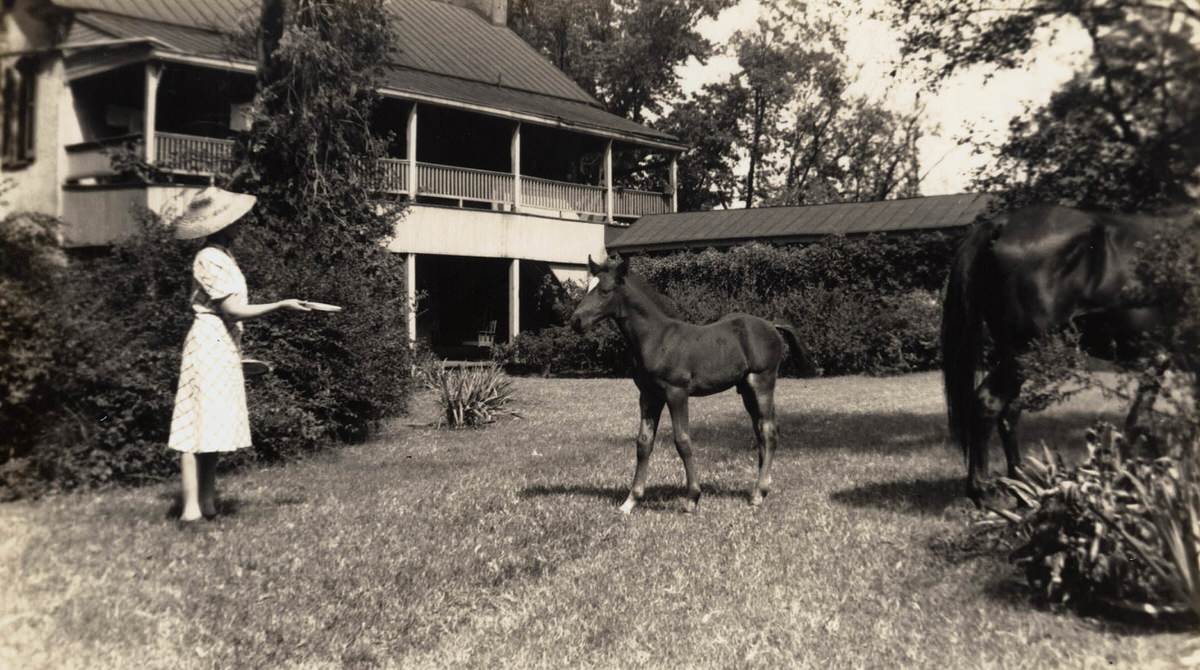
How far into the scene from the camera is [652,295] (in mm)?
7141

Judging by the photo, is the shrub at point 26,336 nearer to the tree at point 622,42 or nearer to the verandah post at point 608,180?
the verandah post at point 608,180

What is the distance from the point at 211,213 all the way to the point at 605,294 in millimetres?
2795

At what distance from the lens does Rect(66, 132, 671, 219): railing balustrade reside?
17969 millimetres

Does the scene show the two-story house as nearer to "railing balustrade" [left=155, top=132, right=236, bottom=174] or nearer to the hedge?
"railing balustrade" [left=155, top=132, right=236, bottom=174]

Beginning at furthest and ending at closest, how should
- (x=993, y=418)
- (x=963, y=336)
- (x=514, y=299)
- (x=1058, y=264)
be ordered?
(x=514, y=299)
(x=963, y=336)
(x=993, y=418)
(x=1058, y=264)

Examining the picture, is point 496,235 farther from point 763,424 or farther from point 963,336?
point 963,336

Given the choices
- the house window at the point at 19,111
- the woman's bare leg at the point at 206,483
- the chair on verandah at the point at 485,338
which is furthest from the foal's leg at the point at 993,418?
the chair on verandah at the point at 485,338

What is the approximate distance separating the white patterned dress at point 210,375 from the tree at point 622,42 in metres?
40.4

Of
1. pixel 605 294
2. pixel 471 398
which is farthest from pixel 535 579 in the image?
pixel 471 398

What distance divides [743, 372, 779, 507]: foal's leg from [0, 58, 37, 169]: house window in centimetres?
495

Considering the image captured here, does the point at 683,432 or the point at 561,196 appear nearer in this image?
the point at 683,432

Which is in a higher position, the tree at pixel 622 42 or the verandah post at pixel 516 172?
the tree at pixel 622 42

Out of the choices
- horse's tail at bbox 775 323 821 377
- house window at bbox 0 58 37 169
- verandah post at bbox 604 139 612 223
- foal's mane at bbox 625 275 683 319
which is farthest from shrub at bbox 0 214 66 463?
verandah post at bbox 604 139 612 223

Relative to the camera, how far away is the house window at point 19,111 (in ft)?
13.6
